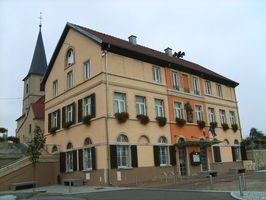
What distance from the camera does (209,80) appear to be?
105 feet

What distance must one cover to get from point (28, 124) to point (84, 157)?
18.6 metres

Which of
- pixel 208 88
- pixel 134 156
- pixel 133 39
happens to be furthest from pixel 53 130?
pixel 208 88

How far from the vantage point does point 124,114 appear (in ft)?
71.9

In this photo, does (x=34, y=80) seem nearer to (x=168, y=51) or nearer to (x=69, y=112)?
(x=168, y=51)

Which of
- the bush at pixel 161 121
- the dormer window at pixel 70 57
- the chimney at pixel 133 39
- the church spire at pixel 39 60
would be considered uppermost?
the church spire at pixel 39 60

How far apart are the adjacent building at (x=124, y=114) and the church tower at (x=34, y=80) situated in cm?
2174

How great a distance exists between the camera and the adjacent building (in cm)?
2155

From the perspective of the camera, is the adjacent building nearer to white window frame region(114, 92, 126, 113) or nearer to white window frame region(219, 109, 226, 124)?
white window frame region(114, 92, 126, 113)

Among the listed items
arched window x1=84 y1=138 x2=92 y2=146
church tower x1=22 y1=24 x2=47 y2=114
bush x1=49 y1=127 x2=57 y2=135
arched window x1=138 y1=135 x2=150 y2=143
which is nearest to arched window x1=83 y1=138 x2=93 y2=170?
arched window x1=84 y1=138 x2=92 y2=146

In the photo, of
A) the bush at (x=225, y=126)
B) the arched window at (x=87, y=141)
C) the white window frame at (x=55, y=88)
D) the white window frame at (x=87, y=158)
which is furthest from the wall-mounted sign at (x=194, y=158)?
the white window frame at (x=55, y=88)

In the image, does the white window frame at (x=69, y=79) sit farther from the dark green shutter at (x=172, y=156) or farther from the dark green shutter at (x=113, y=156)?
the dark green shutter at (x=172, y=156)

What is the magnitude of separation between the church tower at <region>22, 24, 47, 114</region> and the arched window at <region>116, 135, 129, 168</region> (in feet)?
106

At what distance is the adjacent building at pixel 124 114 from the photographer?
2155 centimetres

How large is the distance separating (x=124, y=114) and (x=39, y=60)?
121 feet
